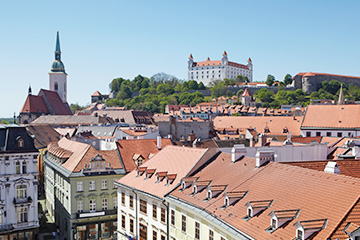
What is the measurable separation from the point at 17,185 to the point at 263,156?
75.6ft

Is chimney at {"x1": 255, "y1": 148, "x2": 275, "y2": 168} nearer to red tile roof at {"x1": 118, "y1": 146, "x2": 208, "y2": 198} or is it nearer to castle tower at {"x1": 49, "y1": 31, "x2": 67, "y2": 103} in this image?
red tile roof at {"x1": 118, "y1": 146, "x2": 208, "y2": 198}

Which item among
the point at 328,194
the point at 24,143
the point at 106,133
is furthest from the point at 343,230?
the point at 106,133

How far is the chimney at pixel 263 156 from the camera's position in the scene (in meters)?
22.0

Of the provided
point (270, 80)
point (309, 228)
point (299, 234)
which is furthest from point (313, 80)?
point (309, 228)

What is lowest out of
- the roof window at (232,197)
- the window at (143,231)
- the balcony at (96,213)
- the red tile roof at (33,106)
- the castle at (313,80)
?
the balcony at (96,213)

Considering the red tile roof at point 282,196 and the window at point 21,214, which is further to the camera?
the window at point 21,214

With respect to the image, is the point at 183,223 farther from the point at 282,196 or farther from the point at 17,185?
the point at 17,185

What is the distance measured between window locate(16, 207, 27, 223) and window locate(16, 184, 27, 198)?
44.2 inches

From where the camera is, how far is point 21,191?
35281 mm

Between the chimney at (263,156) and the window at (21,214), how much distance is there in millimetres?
22998

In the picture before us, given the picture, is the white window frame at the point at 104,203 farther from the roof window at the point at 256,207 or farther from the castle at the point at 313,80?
the castle at the point at 313,80

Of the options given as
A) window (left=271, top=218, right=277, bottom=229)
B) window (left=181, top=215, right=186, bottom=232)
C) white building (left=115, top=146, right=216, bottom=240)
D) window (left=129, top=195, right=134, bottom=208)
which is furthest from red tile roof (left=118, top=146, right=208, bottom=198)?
window (left=271, top=218, right=277, bottom=229)

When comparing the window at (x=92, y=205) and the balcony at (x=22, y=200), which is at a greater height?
the balcony at (x=22, y=200)

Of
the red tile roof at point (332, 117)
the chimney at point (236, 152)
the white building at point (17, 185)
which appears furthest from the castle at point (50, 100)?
the chimney at point (236, 152)
